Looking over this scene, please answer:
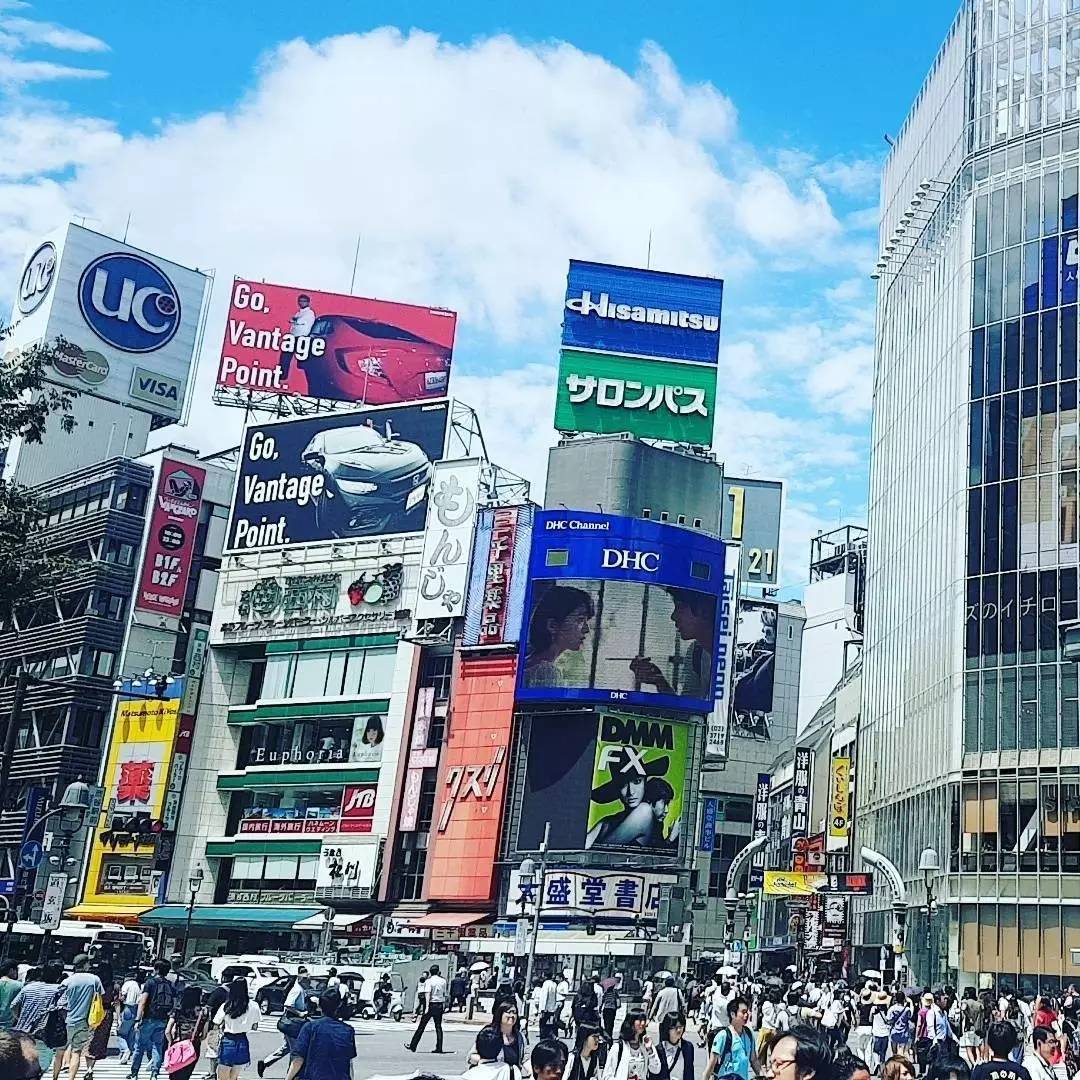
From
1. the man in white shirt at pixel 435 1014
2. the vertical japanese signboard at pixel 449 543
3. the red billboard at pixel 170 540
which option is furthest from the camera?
the red billboard at pixel 170 540

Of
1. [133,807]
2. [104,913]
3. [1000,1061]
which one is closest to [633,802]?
[133,807]

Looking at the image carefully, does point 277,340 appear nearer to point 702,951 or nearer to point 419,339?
point 419,339

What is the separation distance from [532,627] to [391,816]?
1180 cm

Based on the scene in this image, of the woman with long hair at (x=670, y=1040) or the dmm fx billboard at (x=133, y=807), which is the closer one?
the woman with long hair at (x=670, y=1040)

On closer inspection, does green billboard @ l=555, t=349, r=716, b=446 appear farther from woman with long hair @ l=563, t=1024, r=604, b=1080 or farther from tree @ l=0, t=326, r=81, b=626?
woman with long hair @ l=563, t=1024, r=604, b=1080

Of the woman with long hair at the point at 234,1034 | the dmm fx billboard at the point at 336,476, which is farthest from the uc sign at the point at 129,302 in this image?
the woman with long hair at the point at 234,1034

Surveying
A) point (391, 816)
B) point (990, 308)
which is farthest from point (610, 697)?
point (990, 308)

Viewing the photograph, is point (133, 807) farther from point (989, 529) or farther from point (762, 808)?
point (989, 529)

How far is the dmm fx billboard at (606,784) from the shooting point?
216ft

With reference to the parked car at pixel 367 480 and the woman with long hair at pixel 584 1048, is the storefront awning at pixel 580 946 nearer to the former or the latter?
the parked car at pixel 367 480

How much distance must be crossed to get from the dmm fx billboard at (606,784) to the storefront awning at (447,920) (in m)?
3.74

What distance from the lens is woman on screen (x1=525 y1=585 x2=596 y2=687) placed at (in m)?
67.3

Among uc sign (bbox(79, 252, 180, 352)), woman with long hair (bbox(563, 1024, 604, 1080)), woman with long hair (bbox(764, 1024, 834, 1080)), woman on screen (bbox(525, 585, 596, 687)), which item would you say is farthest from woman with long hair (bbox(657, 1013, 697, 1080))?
uc sign (bbox(79, 252, 180, 352))

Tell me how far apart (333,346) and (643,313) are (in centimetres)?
1886
